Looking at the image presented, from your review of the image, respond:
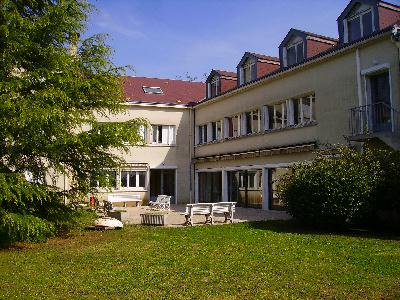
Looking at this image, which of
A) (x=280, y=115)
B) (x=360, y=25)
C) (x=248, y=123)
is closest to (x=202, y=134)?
(x=248, y=123)

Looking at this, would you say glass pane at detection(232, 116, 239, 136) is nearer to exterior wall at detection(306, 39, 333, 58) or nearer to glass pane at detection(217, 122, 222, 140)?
glass pane at detection(217, 122, 222, 140)

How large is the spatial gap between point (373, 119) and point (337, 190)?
490cm

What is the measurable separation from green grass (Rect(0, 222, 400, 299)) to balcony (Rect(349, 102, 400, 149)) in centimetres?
448

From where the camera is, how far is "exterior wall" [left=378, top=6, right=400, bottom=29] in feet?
57.7

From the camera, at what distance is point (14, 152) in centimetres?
1112

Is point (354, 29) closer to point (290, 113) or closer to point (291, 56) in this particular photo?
Result: point (291, 56)

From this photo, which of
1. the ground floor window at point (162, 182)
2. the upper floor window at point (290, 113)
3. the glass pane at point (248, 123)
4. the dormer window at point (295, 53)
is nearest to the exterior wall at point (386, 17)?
the upper floor window at point (290, 113)

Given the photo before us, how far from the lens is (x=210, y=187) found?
1208 inches

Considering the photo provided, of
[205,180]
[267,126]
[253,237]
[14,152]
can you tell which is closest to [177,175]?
[205,180]

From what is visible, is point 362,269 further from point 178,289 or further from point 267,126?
point 267,126

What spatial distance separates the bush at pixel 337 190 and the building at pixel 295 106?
2.03 m

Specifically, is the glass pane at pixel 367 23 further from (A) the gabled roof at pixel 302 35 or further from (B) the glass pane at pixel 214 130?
(B) the glass pane at pixel 214 130

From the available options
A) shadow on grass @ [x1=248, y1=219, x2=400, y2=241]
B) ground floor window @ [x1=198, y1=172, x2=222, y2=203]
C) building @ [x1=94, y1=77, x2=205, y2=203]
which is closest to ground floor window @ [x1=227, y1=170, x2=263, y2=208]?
ground floor window @ [x1=198, y1=172, x2=222, y2=203]

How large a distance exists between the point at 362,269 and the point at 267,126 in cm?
1601
